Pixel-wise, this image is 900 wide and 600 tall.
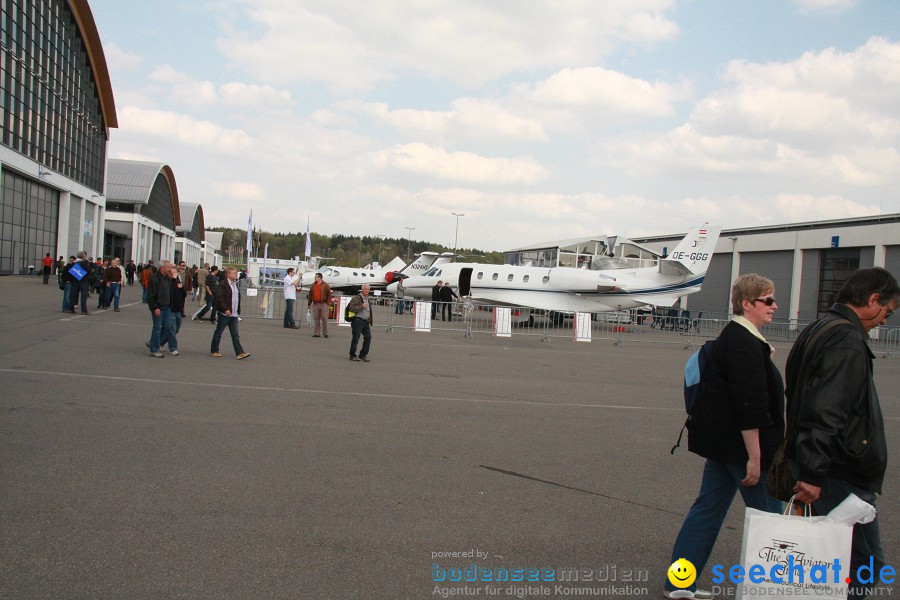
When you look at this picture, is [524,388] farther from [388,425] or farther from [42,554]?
[42,554]

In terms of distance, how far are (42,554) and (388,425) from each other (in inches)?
165

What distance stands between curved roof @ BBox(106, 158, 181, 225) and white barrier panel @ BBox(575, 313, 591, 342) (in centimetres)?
5326

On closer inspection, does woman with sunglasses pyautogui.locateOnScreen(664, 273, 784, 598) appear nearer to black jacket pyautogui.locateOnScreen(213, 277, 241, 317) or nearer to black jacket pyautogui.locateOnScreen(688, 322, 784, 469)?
black jacket pyautogui.locateOnScreen(688, 322, 784, 469)

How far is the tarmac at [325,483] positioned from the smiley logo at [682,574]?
236mm

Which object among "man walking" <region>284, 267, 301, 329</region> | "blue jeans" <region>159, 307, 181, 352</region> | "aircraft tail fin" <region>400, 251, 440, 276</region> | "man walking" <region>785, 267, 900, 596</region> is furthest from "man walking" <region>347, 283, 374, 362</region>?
"aircraft tail fin" <region>400, 251, 440, 276</region>

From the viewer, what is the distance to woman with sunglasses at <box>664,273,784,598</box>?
3.58 meters

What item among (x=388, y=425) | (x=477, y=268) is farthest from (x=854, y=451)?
(x=477, y=268)

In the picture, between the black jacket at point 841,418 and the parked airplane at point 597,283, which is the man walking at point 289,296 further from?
the black jacket at point 841,418

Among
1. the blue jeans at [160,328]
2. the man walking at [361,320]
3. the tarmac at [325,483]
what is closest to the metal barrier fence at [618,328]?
the man walking at [361,320]

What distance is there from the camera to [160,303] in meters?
11.9

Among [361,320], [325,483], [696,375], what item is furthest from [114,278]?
[696,375]

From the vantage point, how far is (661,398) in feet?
36.2

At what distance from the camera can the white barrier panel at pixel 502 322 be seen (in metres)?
20.6

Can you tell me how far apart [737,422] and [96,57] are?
53.6m
